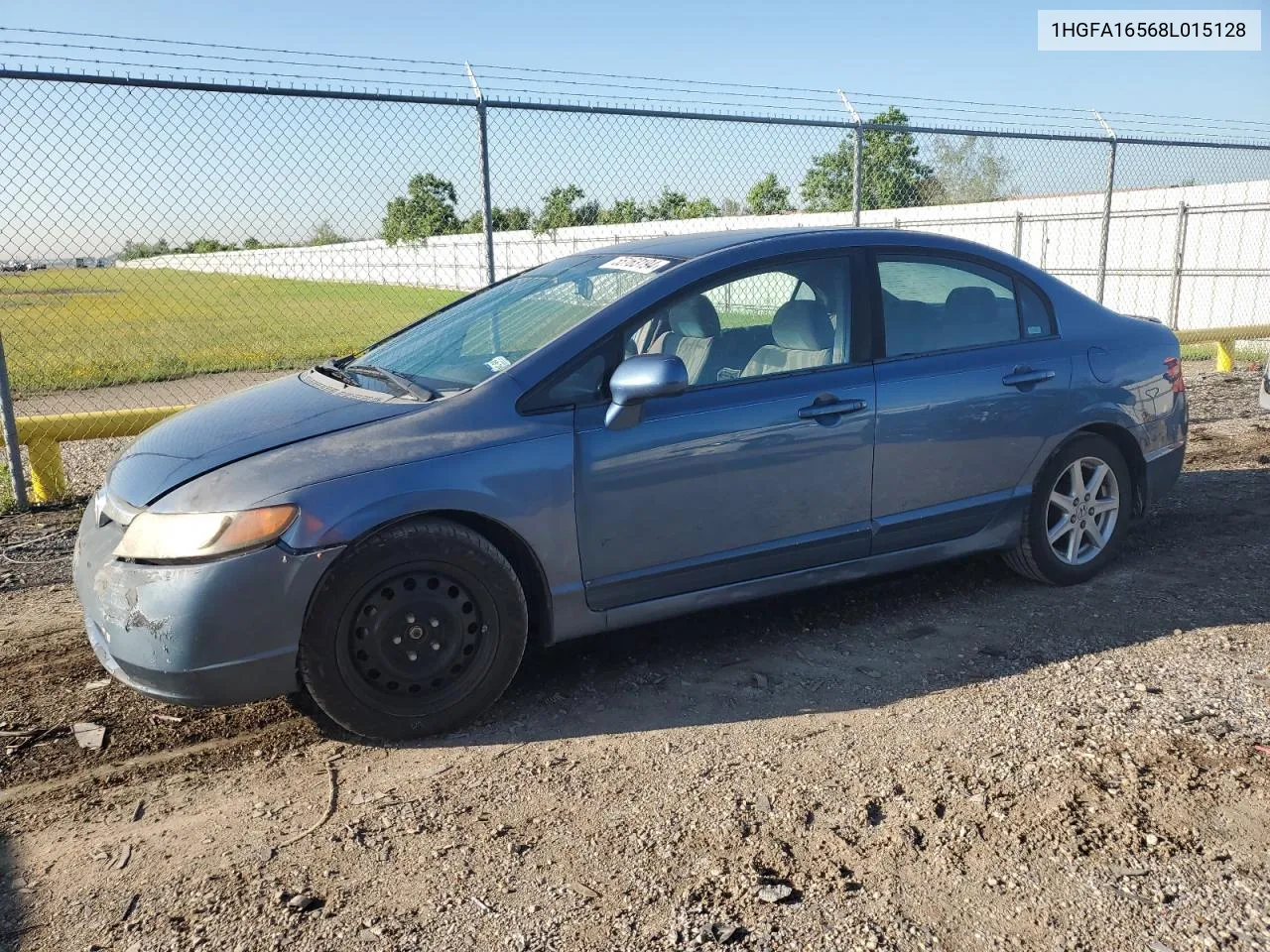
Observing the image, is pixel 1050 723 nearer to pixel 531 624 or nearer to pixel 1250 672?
pixel 1250 672

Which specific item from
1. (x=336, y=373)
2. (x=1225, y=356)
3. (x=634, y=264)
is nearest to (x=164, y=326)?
(x=1225, y=356)

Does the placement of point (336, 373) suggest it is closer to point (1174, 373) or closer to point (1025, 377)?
point (1025, 377)

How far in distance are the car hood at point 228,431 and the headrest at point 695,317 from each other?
1.07m

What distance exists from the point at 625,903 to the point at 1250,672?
2712 millimetres

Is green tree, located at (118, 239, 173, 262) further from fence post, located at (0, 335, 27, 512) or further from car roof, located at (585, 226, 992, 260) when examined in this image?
car roof, located at (585, 226, 992, 260)

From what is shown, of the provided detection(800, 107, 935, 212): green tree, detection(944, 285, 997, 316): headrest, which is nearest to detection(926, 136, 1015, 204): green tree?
detection(800, 107, 935, 212): green tree

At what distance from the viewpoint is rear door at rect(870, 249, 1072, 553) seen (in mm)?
4309

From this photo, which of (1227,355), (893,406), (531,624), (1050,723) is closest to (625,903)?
(531,624)

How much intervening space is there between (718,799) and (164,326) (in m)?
25.7

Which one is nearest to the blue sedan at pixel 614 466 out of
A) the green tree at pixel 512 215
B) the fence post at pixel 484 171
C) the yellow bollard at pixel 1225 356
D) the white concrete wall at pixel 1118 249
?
the fence post at pixel 484 171

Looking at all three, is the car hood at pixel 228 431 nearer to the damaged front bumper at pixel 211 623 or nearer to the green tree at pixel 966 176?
the damaged front bumper at pixel 211 623

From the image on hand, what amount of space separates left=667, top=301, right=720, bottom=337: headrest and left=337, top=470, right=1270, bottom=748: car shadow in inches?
50.6

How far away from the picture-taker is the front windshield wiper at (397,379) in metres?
3.76

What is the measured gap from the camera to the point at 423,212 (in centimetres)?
1059
